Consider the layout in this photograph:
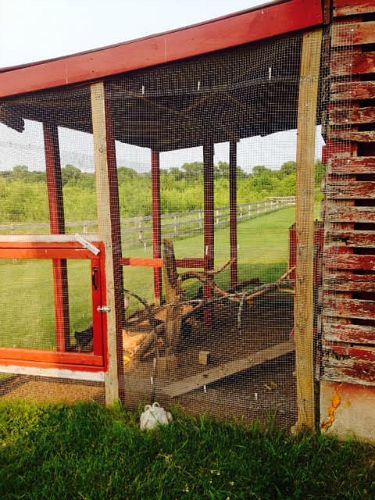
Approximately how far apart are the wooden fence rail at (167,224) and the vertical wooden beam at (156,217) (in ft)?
0.41

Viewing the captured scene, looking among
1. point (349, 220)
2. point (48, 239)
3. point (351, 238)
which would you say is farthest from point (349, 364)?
point (48, 239)

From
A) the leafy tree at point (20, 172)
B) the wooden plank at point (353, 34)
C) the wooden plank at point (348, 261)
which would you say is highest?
the wooden plank at point (353, 34)

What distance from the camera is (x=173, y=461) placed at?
2609 millimetres

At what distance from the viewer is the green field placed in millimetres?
4754

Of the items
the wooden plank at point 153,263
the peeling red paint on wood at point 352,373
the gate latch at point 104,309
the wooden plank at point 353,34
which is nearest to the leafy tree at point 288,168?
the wooden plank at point 353,34

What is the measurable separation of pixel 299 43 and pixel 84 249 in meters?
2.25

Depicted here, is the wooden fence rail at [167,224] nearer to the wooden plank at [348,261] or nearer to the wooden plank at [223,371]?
the wooden plank at [348,261]

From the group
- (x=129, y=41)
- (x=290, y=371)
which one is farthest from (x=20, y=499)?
(x=129, y=41)

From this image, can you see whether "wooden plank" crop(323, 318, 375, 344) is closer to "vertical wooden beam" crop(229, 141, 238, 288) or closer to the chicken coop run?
the chicken coop run

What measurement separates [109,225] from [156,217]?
9.69 ft

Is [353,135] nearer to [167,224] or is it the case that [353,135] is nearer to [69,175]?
[69,175]

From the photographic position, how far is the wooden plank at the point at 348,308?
2809 millimetres

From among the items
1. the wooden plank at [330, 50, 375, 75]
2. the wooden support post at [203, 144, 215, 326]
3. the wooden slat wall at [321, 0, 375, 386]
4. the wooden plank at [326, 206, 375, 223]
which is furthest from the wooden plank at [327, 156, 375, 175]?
the wooden support post at [203, 144, 215, 326]

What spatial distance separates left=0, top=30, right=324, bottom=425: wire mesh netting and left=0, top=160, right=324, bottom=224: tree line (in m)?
0.02
